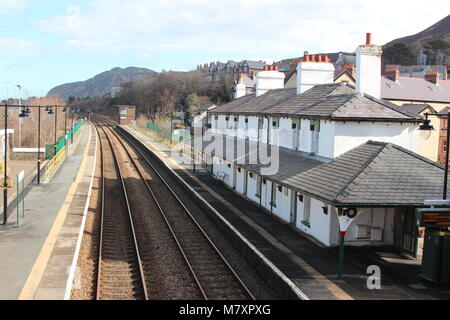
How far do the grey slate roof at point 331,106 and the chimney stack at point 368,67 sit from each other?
513mm

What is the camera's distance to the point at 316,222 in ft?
51.5

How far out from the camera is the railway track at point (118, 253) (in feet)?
39.9

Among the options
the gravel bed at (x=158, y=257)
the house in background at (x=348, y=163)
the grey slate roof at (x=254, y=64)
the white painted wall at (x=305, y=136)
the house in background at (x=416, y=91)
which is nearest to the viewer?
the gravel bed at (x=158, y=257)

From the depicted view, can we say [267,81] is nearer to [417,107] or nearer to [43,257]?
[417,107]

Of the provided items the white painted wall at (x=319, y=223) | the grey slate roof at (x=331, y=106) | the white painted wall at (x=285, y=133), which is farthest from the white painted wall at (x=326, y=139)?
the white painted wall at (x=285, y=133)

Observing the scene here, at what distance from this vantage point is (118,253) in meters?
15.6

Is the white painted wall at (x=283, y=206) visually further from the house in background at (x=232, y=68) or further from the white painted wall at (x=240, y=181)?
the house in background at (x=232, y=68)

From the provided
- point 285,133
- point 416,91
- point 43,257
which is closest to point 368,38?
point 285,133

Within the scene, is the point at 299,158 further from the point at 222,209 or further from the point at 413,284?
the point at 413,284

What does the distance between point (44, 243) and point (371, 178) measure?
9784 millimetres

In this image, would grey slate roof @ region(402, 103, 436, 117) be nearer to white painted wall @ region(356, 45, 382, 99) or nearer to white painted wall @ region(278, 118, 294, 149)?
white painted wall @ region(278, 118, 294, 149)

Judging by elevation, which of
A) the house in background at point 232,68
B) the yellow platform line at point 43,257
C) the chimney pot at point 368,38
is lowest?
the yellow platform line at point 43,257

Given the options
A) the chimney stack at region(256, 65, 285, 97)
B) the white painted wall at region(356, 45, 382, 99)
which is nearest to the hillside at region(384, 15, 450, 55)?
the chimney stack at region(256, 65, 285, 97)

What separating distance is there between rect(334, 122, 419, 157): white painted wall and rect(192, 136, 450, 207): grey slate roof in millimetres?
255
